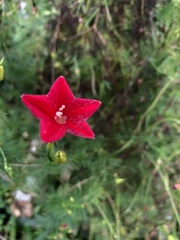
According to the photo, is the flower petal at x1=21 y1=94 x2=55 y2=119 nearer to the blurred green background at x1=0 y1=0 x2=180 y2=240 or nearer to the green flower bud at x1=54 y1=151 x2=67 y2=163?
the green flower bud at x1=54 y1=151 x2=67 y2=163

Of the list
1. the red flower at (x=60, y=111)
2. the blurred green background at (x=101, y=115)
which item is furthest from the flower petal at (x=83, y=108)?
the blurred green background at (x=101, y=115)

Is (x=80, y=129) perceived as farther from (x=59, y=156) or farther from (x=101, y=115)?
(x=101, y=115)

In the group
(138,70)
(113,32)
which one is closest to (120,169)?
(138,70)

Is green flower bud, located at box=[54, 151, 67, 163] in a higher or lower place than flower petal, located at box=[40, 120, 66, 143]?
lower

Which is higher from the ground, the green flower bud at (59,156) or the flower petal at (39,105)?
the flower petal at (39,105)

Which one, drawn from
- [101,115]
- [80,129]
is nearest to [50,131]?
[80,129]

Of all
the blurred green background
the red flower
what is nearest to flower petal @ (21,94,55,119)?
the red flower

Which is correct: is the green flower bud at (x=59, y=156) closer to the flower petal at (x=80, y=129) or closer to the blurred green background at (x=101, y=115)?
the flower petal at (x=80, y=129)

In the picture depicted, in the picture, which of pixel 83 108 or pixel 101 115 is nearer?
pixel 83 108

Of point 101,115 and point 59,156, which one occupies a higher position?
point 59,156
